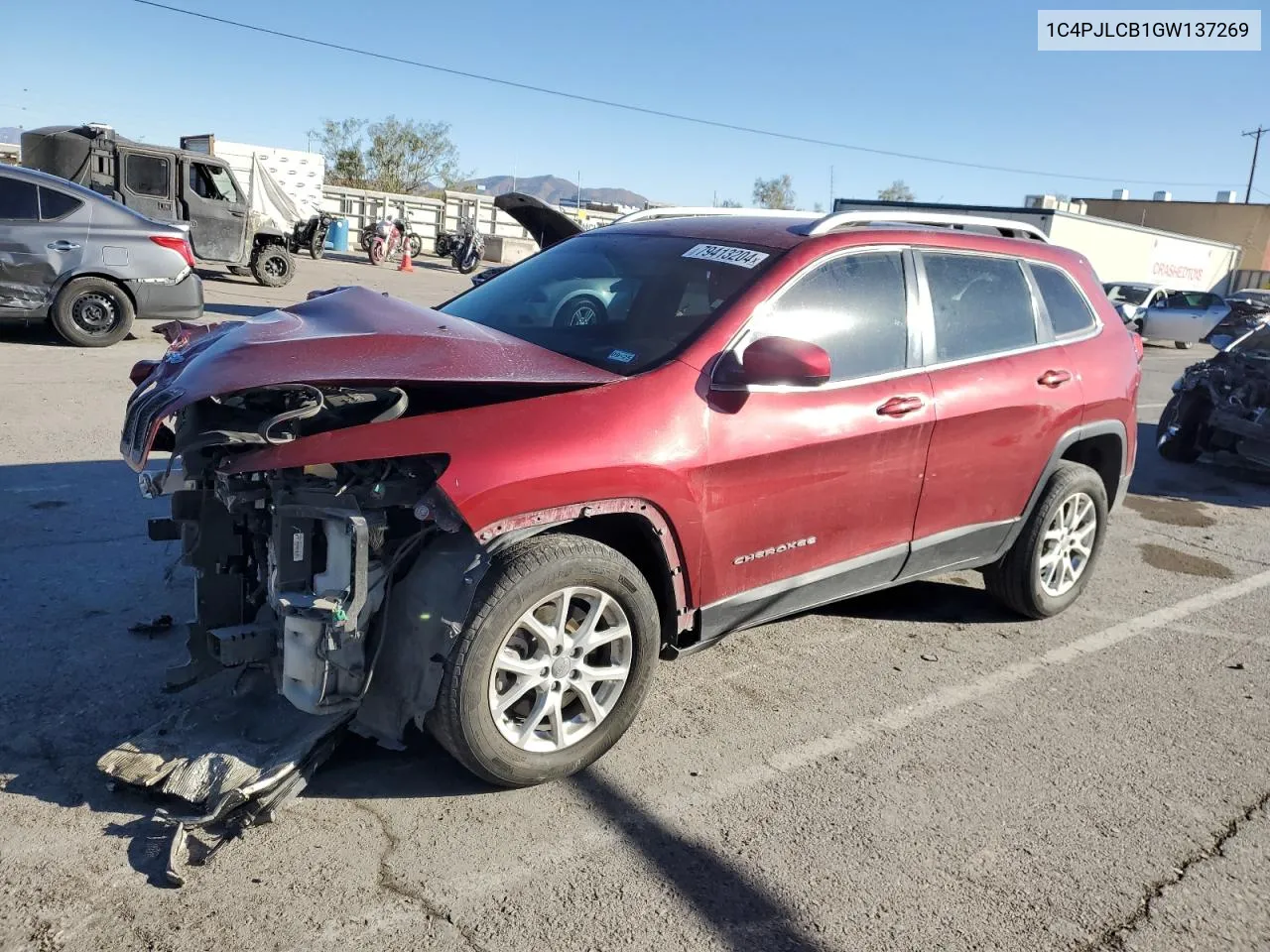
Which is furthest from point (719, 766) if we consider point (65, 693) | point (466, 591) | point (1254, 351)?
point (1254, 351)

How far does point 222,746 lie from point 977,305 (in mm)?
3601

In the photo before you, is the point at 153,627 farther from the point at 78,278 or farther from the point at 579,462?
the point at 78,278

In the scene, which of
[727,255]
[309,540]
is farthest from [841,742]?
[309,540]

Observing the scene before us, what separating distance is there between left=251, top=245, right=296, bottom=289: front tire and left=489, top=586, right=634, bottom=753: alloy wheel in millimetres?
16990

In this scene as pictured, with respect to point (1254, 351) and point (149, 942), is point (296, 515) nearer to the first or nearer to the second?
point (149, 942)

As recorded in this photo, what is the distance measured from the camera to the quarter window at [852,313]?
12.3 ft

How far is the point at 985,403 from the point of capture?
4.33m

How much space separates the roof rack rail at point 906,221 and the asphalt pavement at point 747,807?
6.16 ft

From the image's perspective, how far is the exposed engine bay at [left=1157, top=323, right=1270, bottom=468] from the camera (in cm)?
883

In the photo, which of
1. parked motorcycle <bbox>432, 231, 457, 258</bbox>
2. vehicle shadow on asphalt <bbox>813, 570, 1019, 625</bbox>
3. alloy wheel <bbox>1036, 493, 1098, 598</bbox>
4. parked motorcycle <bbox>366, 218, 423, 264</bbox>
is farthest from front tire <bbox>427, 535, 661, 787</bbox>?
parked motorcycle <bbox>432, 231, 457, 258</bbox>

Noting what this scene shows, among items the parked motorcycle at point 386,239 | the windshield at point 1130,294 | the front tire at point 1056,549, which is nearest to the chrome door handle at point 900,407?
the front tire at point 1056,549

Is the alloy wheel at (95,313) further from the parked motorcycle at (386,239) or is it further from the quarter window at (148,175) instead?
the parked motorcycle at (386,239)

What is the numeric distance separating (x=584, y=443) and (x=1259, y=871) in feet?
8.19

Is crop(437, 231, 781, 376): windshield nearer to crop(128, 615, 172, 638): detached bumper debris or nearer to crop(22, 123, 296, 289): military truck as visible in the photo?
crop(128, 615, 172, 638): detached bumper debris
